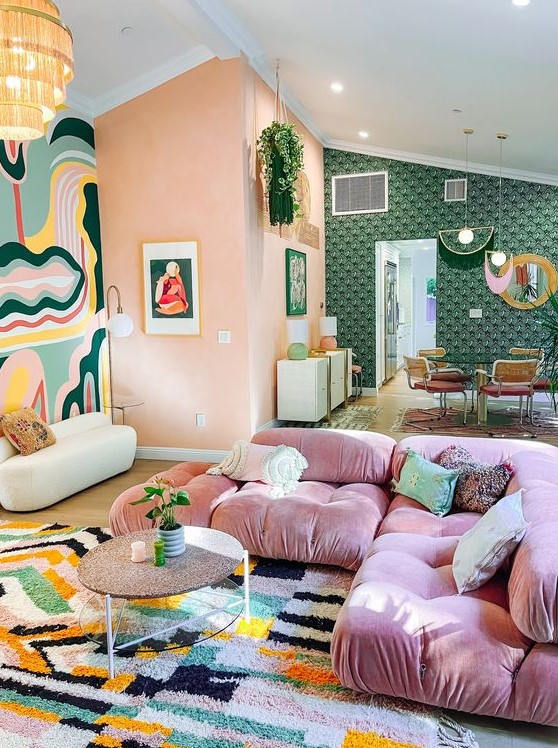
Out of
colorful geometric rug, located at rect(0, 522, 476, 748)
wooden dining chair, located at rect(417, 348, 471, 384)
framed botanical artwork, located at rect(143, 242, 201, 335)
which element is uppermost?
framed botanical artwork, located at rect(143, 242, 201, 335)

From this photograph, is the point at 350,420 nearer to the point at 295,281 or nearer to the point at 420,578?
the point at 295,281

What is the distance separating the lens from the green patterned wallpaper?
8391mm

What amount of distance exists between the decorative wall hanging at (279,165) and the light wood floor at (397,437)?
8.64 ft

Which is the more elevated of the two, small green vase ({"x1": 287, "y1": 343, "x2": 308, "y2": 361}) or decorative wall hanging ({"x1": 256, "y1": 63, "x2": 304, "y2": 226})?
decorative wall hanging ({"x1": 256, "y1": 63, "x2": 304, "y2": 226})

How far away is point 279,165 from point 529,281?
4.41 m

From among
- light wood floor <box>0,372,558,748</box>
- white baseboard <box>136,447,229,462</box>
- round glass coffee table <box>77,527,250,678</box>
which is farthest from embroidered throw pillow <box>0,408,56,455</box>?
round glass coffee table <box>77,527,250,678</box>

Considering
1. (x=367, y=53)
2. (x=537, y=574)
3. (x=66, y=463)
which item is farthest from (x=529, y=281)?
(x=537, y=574)

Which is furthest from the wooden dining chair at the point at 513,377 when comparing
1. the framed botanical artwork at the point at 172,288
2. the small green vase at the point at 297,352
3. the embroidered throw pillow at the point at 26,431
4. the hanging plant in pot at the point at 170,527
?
the hanging plant in pot at the point at 170,527

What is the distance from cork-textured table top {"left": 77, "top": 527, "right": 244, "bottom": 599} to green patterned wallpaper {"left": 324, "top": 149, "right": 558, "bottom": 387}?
652 cm

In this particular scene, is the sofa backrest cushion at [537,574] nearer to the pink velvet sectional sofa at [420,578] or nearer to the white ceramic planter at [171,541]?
the pink velvet sectional sofa at [420,578]

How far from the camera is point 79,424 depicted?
17.9 ft

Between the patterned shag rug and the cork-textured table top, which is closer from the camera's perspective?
the cork-textured table top

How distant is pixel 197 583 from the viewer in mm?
2490

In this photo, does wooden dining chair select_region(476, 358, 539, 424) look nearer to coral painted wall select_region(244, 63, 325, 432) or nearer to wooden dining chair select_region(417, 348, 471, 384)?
wooden dining chair select_region(417, 348, 471, 384)
